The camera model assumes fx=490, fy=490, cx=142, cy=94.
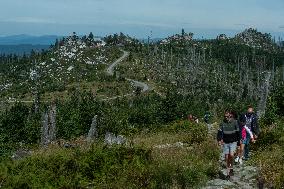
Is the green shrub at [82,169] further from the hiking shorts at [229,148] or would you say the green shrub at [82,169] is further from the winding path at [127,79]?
the winding path at [127,79]

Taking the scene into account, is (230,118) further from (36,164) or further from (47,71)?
(47,71)

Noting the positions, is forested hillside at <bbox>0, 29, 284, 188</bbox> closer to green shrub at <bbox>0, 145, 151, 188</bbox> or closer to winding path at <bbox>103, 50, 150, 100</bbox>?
green shrub at <bbox>0, 145, 151, 188</bbox>

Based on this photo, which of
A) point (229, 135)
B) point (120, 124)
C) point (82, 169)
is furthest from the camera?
point (120, 124)

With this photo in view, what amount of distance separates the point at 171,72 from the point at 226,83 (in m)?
18.5

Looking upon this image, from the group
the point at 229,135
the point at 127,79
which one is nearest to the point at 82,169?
the point at 229,135

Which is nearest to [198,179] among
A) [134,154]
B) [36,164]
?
[134,154]

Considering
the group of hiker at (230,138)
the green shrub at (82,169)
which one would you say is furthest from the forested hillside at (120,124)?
the group of hiker at (230,138)

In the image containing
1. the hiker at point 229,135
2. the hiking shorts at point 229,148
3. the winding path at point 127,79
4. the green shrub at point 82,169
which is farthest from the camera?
the winding path at point 127,79

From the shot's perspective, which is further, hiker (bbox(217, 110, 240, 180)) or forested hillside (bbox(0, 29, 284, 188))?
hiker (bbox(217, 110, 240, 180))

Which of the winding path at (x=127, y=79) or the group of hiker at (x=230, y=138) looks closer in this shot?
the group of hiker at (x=230, y=138)

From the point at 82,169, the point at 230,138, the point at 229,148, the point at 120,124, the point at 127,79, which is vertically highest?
the point at 230,138

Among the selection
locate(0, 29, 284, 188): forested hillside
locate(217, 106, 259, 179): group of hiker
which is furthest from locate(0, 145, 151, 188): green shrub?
locate(217, 106, 259, 179): group of hiker

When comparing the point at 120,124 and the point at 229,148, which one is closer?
the point at 229,148

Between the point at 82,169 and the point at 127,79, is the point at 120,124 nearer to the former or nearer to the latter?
the point at 82,169
